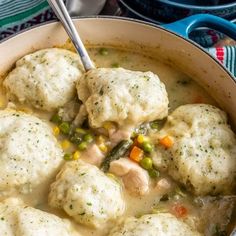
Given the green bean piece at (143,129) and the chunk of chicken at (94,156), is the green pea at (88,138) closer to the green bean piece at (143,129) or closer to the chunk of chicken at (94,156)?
the chunk of chicken at (94,156)

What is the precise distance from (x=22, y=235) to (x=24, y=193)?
1.31 ft

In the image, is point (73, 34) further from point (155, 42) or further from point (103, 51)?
point (155, 42)

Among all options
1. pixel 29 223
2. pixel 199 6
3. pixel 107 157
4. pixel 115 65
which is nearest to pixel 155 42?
pixel 115 65

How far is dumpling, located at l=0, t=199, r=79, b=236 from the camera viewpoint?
116 inches

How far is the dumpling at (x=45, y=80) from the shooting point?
11.6ft

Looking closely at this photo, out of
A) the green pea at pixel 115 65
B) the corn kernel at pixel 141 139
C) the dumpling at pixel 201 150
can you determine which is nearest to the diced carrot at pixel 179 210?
the dumpling at pixel 201 150

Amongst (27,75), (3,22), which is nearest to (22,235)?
(27,75)

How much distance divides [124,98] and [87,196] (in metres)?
0.58

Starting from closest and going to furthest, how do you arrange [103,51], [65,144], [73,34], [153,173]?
[153,173] < [65,144] < [73,34] < [103,51]

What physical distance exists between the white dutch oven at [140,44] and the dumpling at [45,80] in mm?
137

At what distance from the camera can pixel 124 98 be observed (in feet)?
11.0

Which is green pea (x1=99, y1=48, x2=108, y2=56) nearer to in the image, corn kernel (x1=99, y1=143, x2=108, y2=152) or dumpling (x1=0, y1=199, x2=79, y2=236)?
corn kernel (x1=99, y1=143, x2=108, y2=152)

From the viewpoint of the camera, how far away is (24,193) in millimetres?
3289

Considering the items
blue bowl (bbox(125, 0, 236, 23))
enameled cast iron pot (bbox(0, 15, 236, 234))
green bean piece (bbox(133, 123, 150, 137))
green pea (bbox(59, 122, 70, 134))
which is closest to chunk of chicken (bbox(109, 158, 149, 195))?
green bean piece (bbox(133, 123, 150, 137))
